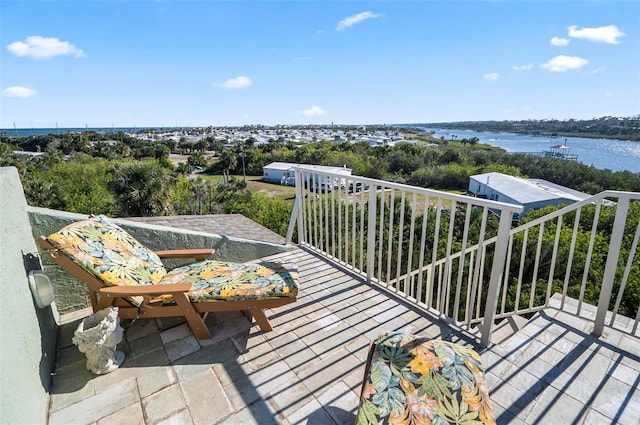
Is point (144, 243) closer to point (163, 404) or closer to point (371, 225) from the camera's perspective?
point (163, 404)

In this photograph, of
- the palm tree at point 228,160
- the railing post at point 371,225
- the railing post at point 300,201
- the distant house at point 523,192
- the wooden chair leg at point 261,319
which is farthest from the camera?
the palm tree at point 228,160

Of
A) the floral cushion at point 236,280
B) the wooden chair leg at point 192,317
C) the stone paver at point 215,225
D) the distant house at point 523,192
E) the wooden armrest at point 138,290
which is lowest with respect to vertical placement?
the distant house at point 523,192

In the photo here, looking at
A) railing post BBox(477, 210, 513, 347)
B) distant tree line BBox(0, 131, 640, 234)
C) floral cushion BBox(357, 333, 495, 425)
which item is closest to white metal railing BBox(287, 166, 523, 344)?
railing post BBox(477, 210, 513, 347)

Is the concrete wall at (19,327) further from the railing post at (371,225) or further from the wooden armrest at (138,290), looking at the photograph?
the railing post at (371,225)

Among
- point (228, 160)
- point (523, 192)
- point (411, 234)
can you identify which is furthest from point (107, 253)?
point (228, 160)

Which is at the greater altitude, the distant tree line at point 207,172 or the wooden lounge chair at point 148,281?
the wooden lounge chair at point 148,281

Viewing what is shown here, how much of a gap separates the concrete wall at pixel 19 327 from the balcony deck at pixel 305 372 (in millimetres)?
180

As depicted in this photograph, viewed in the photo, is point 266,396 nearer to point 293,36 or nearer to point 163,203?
point 293,36

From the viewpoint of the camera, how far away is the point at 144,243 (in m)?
3.11

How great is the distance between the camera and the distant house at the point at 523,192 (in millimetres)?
22281

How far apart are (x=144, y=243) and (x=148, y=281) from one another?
→ 0.90m

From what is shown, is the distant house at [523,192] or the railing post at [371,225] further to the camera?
the distant house at [523,192]

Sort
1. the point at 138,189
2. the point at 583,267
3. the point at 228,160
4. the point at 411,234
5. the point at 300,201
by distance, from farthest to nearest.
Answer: the point at 228,160 < the point at 138,189 < the point at 583,267 < the point at 300,201 < the point at 411,234

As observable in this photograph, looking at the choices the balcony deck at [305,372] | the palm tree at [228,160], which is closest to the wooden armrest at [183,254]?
the balcony deck at [305,372]
